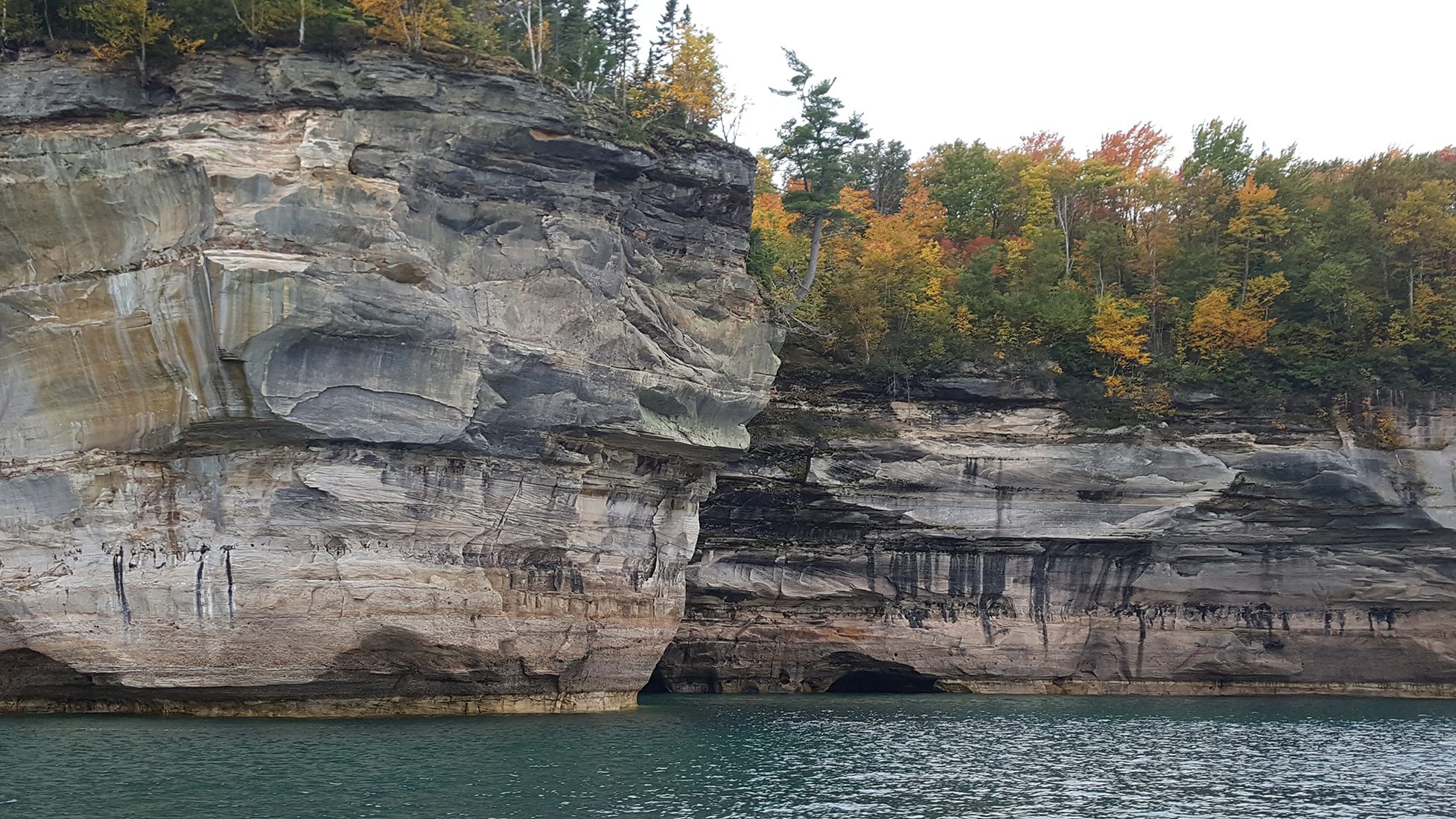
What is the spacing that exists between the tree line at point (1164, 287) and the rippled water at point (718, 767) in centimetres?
1205

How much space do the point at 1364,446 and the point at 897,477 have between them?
14.6 m

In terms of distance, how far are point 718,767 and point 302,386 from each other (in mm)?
11416

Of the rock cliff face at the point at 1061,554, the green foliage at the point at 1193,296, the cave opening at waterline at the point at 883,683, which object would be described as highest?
the green foliage at the point at 1193,296

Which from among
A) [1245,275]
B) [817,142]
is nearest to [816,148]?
[817,142]

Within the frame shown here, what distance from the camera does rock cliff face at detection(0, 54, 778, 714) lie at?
2434 centimetres

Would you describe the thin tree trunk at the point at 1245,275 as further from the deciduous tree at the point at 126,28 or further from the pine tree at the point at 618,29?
the deciduous tree at the point at 126,28

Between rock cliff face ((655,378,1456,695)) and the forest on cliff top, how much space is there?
4.81ft

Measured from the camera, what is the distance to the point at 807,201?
4022 centimetres

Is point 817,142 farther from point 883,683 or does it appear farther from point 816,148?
point 883,683

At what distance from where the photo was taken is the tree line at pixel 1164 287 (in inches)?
1497

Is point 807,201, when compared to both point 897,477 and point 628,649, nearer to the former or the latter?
point 897,477

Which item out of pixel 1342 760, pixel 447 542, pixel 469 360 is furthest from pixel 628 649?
pixel 1342 760

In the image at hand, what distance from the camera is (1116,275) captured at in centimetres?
4441

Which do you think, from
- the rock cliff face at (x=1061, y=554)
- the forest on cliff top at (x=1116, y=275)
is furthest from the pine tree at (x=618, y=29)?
the rock cliff face at (x=1061, y=554)
